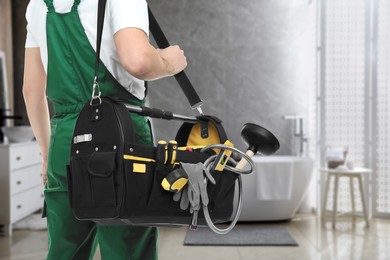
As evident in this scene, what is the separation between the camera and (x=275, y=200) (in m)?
4.79

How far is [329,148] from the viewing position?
501cm

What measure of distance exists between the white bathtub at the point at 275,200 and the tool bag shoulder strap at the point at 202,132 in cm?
346

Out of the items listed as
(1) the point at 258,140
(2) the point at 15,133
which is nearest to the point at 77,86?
(1) the point at 258,140

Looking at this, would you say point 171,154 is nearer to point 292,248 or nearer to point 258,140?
point 258,140

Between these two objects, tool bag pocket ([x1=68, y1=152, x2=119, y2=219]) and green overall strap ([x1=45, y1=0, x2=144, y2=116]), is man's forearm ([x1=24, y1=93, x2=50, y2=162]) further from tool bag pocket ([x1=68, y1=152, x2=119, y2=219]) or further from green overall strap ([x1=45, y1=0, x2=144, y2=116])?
tool bag pocket ([x1=68, y1=152, x2=119, y2=219])

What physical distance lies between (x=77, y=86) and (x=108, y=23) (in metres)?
0.15

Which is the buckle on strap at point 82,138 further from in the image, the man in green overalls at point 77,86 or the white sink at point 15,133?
the white sink at point 15,133

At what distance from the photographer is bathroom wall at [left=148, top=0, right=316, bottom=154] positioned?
566cm

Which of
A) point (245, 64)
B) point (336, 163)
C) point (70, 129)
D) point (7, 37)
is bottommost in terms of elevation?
point (336, 163)

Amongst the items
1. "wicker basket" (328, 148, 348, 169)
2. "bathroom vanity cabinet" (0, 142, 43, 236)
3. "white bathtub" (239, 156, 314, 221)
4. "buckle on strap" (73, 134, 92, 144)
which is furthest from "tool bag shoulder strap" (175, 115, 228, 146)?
"wicker basket" (328, 148, 348, 169)

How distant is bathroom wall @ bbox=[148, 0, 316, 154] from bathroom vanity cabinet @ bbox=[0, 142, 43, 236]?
1317 mm

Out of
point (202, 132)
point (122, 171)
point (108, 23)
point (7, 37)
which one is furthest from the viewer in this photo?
Answer: point (7, 37)

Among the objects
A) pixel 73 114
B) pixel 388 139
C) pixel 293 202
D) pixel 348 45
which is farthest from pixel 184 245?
pixel 73 114

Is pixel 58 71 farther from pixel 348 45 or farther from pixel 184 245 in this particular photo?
pixel 348 45
